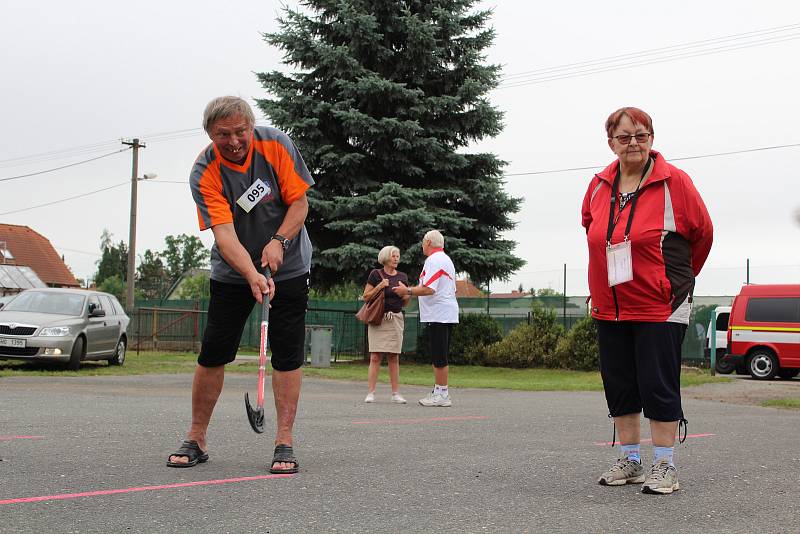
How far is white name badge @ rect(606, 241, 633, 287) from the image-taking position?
184 inches

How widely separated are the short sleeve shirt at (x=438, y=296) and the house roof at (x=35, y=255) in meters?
67.5

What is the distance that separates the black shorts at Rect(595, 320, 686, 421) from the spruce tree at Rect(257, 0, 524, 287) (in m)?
17.9

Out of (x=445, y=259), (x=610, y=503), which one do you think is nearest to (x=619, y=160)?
(x=610, y=503)

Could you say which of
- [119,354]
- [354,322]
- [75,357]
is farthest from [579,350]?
[75,357]

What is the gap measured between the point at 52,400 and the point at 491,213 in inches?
667

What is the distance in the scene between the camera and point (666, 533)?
12.1 ft

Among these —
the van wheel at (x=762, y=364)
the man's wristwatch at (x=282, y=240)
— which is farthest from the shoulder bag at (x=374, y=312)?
the van wheel at (x=762, y=364)

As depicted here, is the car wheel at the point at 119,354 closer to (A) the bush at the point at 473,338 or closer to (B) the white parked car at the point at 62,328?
(B) the white parked car at the point at 62,328

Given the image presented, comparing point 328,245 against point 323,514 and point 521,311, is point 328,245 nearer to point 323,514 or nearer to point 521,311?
point 521,311

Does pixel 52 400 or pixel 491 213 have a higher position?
pixel 491 213

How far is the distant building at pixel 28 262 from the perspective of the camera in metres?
68.3

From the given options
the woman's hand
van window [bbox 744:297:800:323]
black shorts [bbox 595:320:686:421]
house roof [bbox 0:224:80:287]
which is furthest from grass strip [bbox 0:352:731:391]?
house roof [bbox 0:224:80:287]

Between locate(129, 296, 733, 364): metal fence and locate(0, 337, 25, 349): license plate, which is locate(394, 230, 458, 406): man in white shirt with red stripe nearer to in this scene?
locate(0, 337, 25, 349): license plate

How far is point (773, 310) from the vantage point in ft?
79.4
